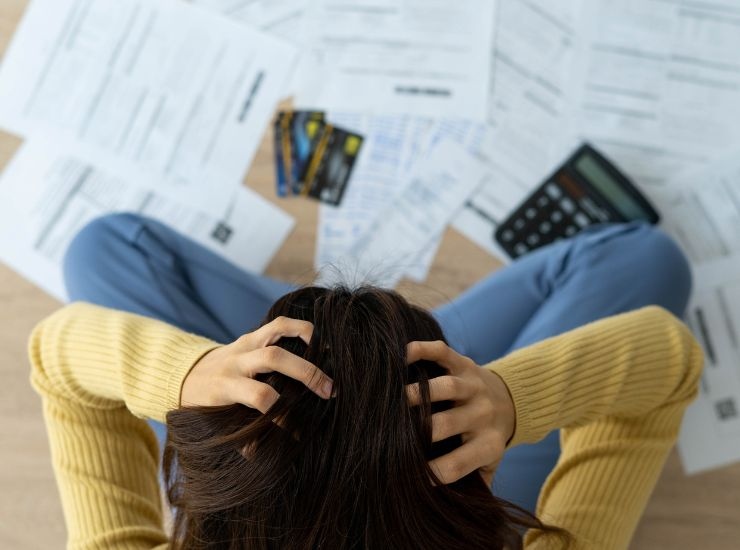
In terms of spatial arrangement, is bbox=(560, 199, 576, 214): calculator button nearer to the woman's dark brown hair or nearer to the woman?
the woman

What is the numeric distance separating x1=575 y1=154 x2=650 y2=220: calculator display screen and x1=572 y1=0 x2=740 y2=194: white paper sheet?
37 millimetres

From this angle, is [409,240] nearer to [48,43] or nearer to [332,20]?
[332,20]

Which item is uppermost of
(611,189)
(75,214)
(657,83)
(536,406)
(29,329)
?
(657,83)

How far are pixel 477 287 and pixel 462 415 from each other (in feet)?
1.18

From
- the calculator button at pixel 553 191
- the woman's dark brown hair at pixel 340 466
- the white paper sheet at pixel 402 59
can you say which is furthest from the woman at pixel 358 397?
the white paper sheet at pixel 402 59

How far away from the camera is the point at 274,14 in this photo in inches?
33.3

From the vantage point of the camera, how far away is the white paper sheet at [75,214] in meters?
0.85

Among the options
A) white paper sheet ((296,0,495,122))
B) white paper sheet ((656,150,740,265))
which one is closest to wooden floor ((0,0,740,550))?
white paper sheet ((296,0,495,122))

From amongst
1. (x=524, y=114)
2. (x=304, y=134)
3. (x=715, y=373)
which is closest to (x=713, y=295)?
(x=715, y=373)

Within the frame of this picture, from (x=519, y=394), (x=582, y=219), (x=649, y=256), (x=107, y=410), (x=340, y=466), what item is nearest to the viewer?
(x=340, y=466)

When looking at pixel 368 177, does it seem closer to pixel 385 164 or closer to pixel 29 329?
pixel 385 164

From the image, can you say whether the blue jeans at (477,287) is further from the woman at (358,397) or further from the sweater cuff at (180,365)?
the sweater cuff at (180,365)

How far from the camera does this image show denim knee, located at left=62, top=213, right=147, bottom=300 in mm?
724

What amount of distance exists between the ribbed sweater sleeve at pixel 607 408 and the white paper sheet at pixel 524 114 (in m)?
0.27
